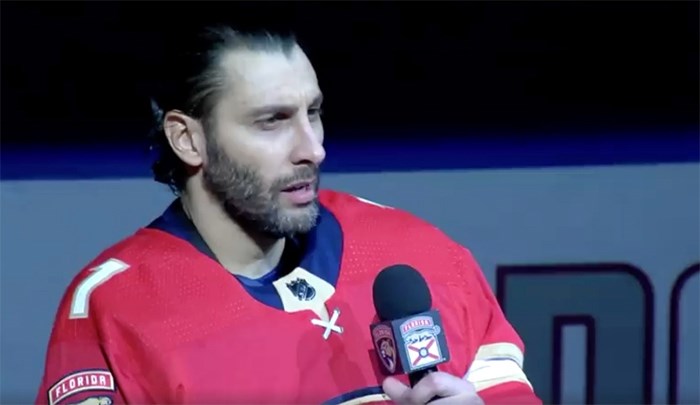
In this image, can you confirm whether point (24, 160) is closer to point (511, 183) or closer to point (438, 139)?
point (438, 139)

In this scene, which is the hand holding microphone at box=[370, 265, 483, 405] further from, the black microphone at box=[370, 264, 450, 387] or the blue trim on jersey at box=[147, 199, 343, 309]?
the blue trim on jersey at box=[147, 199, 343, 309]

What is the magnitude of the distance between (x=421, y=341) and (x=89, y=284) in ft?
1.51

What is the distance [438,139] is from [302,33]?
293mm

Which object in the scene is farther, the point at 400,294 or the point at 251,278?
the point at 251,278

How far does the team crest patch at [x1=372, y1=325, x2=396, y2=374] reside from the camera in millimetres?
1287

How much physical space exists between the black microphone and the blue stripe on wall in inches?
27.9

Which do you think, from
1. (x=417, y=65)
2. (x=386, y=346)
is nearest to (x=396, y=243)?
(x=386, y=346)

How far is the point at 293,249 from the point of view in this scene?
1.60m

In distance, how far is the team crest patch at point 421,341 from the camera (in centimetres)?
123

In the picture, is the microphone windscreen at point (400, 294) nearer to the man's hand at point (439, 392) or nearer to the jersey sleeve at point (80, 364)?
the man's hand at point (439, 392)

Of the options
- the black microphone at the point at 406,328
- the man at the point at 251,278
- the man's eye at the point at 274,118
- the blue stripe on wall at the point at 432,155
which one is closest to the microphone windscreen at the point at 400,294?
the black microphone at the point at 406,328

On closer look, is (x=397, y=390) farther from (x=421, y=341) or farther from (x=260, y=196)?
(x=260, y=196)

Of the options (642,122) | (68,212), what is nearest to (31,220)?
(68,212)

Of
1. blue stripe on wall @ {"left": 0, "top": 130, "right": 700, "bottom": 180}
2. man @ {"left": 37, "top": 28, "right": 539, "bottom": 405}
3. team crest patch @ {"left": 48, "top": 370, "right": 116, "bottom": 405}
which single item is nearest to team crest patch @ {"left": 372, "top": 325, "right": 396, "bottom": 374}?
man @ {"left": 37, "top": 28, "right": 539, "bottom": 405}
